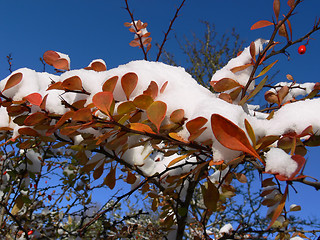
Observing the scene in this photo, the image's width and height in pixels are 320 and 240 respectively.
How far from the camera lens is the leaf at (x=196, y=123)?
492 mm

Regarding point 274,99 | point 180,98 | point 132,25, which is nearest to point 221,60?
point 132,25

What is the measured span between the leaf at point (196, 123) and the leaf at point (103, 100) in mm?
159

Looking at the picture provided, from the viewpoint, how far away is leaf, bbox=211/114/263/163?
1.41 ft

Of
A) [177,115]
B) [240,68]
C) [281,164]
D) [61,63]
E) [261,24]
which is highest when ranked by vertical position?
[261,24]

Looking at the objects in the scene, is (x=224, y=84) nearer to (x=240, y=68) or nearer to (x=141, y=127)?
(x=240, y=68)

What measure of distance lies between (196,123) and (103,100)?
7.3 inches

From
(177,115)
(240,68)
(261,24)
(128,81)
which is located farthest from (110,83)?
(261,24)

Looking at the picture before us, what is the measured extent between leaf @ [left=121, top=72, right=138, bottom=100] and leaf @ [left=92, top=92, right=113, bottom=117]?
78mm

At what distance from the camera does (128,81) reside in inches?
23.9

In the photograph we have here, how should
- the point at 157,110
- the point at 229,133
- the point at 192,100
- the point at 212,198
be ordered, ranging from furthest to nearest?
the point at 212,198, the point at 192,100, the point at 157,110, the point at 229,133

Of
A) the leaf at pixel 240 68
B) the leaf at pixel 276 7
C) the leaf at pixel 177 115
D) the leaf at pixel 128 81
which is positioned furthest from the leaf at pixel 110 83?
the leaf at pixel 276 7

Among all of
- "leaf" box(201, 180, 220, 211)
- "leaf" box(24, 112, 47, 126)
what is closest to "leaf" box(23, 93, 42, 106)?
"leaf" box(24, 112, 47, 126)

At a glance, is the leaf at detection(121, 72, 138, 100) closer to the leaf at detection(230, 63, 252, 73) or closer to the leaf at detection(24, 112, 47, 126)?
the leaf at detection(24, 112, 47, 126)

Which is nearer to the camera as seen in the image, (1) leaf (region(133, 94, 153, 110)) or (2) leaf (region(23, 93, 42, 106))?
(1) leaf (region(133, 94, 153, 110))
